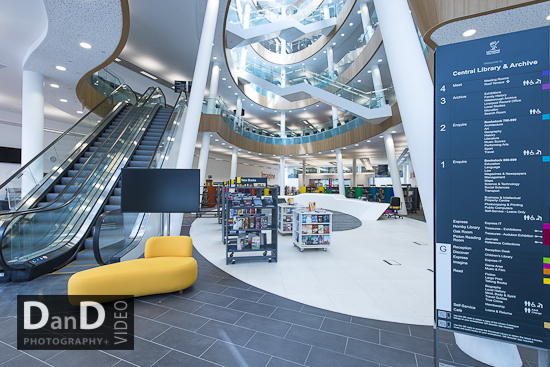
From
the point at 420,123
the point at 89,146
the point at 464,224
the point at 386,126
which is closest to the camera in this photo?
the point at 464,224

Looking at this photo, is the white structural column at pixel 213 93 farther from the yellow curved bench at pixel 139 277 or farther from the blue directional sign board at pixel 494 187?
the blue directional sign board at pixel 494 187

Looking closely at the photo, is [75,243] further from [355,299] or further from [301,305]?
[355,299]

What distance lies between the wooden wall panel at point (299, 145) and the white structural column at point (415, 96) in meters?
9.46

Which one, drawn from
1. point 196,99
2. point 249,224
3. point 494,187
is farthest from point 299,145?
point 494,187

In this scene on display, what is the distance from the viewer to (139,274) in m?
3.33

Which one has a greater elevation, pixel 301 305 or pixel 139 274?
pixel 139 274

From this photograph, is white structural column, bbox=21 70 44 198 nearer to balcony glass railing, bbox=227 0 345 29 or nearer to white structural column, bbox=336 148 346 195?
balcony glass railing, bbox=227 0 345 29

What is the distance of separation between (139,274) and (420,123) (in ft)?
12.1

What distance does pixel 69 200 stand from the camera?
509 centimetres

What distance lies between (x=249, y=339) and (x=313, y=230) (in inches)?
153

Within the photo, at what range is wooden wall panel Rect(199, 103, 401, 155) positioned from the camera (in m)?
13.5

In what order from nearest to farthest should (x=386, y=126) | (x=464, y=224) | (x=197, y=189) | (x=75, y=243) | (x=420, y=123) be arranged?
(x=464, y=224), (x=420, y=123), (x=197, y=189), (x=75, y=243), (x=386, y=126)

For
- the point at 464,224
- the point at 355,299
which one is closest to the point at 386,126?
the point at 355,299

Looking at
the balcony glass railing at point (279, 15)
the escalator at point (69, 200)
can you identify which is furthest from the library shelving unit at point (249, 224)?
the balcony glass railing at point (279, 15)
